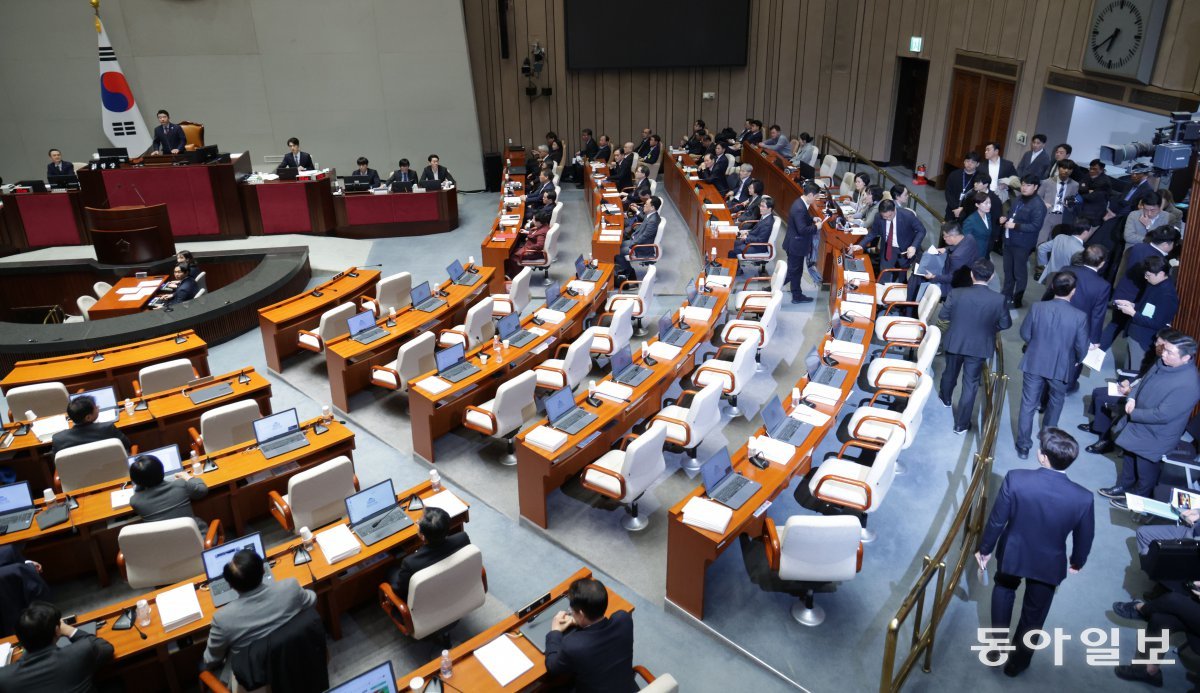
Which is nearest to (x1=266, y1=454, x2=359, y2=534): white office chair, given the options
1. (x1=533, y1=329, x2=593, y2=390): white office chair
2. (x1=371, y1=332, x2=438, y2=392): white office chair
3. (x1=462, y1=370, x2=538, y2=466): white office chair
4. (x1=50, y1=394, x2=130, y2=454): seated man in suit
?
(x1=462, y1=370, x2=538, y2=466): white office chair

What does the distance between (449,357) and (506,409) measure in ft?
3.14

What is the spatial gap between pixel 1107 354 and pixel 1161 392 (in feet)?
10.3

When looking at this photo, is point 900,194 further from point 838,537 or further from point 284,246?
point 284,246

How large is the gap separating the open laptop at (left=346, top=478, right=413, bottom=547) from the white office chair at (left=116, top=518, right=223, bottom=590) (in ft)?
3.01

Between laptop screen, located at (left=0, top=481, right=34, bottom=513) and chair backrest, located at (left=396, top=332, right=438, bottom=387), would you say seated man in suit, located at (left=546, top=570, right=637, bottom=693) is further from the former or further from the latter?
chair backrest, located at (left=396, top=332, right=438, bottom=387)

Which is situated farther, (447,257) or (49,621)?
(447,257)

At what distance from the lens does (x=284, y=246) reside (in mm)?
13141

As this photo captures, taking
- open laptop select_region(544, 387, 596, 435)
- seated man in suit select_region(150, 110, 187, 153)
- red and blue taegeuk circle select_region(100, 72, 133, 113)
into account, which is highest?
red and blue taegeuk circle select_region(100, 72, 133, 113)

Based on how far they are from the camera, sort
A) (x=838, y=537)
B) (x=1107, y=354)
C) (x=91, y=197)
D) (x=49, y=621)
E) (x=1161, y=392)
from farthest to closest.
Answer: (x=91, y=197), (x=1107, y=354), (x=1161, y=392), (x=838, y=537), (x=49, y=621)

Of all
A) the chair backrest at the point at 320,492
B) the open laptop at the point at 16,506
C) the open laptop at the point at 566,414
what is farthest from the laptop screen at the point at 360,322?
the open laptop at the point at 16,506

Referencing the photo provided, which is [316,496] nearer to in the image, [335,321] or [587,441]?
[587,441]

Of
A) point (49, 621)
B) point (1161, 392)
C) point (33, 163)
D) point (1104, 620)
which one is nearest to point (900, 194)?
point (1161, 392)

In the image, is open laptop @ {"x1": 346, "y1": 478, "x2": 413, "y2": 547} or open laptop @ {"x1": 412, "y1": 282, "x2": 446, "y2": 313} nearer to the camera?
open laptop @ {"x1": 346, "y1": 478, "x2": 413, "y2": 547}

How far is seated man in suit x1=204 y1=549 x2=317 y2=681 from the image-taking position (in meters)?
4.23
